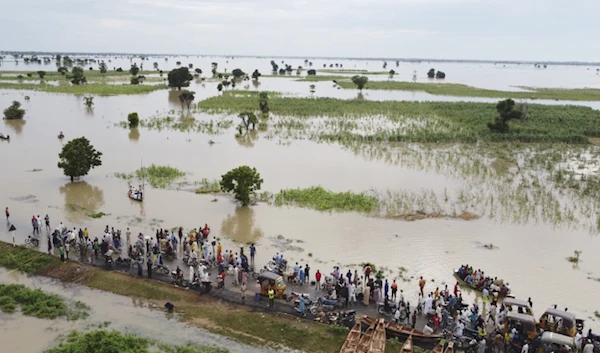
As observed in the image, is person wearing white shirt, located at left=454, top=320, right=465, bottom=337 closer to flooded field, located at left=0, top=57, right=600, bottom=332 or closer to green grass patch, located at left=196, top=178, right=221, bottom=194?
flooded field, located at left=0, top=57, right=600, bottom=332

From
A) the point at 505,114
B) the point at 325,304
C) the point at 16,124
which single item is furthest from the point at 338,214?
the point at 16,124

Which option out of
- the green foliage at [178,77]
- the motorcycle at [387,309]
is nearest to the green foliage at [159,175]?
the motorcycle at [387,309]

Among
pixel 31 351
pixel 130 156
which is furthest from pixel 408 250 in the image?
pixel 130 156

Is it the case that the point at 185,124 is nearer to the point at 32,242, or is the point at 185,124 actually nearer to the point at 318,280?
the point at 32,242

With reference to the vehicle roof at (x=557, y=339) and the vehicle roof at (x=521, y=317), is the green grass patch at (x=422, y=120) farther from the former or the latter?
the vehicle roof at (x=557, y=339)

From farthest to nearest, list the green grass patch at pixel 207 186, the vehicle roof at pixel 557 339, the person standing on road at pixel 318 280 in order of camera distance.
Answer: the green grass patch at pixel 207 186
the person standing on road at pixel 318 280
the vehicle roof at pixel 557 339

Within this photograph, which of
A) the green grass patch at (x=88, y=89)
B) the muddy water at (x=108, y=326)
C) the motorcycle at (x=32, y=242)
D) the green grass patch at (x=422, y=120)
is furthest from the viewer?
the green grass patch at (x=88, y=89)
